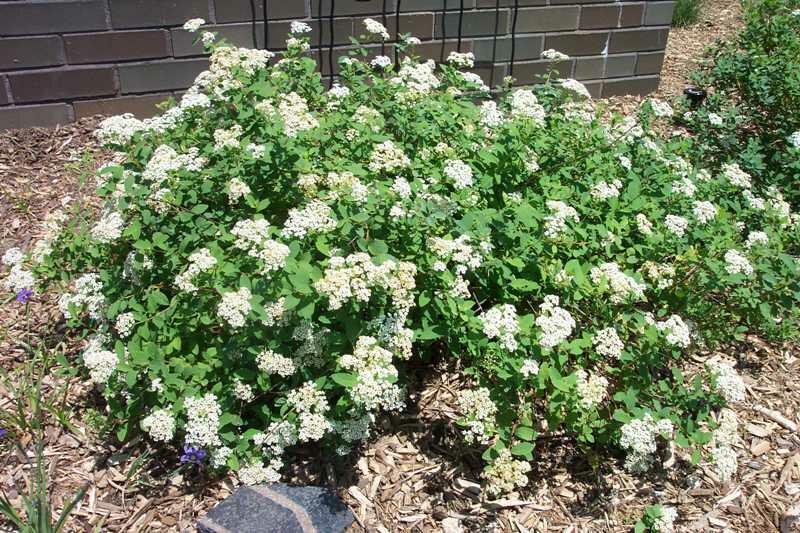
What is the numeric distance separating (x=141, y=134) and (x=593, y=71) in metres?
3.51

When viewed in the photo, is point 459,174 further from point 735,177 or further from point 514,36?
point 514,36

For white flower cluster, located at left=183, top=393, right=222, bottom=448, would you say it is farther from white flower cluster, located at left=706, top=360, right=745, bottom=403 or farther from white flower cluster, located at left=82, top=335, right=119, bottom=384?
white flower cluster, located at left=706, top=360, right=745, bottom=403

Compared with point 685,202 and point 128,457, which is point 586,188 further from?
point 128,457

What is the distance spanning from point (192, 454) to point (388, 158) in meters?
1.27

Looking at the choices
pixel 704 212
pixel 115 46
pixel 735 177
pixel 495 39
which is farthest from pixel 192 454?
pixel 495 39

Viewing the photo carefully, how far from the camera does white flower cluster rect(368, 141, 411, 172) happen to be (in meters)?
2.47

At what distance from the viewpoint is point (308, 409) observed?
2168 mm

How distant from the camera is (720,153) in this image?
3.97 meters

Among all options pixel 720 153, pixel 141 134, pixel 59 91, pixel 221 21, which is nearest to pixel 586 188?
pixel 720 153

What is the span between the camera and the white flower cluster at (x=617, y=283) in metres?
2.33

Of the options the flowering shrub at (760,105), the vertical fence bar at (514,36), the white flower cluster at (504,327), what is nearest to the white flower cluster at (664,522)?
the white flower cluster at (504,327)

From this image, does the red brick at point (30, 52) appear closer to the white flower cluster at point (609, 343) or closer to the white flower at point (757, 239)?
the white flower cluster at point (609, 343)

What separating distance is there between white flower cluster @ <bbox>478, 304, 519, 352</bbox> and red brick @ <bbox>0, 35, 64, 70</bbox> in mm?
3126

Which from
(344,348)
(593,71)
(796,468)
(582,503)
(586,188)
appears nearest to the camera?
(344,348)
